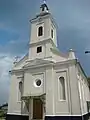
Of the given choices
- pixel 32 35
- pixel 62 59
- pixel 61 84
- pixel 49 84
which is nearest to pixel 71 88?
pixel 61 84

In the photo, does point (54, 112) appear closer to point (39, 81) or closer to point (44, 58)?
point (39, 81)

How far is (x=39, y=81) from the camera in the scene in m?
18.5

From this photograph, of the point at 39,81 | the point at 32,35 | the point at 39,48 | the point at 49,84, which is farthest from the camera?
the point at 32,35

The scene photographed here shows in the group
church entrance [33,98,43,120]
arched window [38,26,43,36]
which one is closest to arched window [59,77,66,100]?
church entrance [33,98,43,120]

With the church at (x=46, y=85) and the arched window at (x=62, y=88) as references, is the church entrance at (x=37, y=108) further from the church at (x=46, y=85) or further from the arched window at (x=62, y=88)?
the arched window at (x=62, y=88)

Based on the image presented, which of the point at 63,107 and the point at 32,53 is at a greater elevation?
the point at 32,53

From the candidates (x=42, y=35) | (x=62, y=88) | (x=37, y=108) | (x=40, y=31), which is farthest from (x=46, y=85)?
(x=40, y=31)

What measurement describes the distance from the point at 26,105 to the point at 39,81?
11.0 ft

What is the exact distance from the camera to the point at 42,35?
2170 cm

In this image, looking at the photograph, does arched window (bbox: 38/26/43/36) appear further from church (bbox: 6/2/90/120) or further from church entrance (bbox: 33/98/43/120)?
church entrance (bbox: 33/98/43/120)

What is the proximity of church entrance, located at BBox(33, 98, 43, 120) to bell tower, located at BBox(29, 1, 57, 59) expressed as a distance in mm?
5958

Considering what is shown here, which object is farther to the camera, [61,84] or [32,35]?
[32,35]

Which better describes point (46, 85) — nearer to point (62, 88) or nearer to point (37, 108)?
point (62, 88)

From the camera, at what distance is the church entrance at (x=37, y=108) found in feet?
57.0
